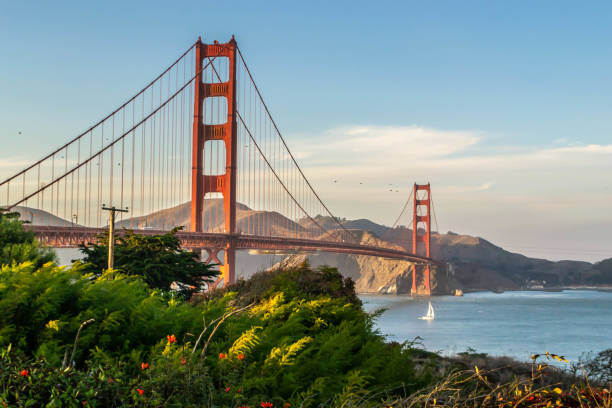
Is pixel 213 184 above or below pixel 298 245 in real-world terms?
above

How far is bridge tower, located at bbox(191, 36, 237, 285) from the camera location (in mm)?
59959

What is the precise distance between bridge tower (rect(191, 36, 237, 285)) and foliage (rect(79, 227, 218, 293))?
26.8 m

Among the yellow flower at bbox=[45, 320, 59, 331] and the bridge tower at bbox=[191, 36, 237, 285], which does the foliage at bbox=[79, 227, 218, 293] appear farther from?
the bridge tower at bbox=[191, 36, 237, 285]

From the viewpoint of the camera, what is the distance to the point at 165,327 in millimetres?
7785

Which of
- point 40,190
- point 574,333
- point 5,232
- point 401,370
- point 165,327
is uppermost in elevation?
point 40,190

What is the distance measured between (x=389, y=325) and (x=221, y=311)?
75449 millimetres

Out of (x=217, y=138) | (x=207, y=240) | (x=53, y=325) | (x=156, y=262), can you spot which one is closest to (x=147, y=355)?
(x=53, y=325)

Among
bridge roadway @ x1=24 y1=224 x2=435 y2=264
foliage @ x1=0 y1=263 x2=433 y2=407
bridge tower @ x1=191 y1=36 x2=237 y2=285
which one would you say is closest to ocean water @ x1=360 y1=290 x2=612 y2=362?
bridge roadway @ x1=24 y1=224 x2=435 y2=264

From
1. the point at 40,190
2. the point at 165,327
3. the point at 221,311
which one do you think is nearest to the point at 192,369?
the point at 165,327

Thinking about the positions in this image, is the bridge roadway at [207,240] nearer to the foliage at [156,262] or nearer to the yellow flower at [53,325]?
the foliage at [156,262]

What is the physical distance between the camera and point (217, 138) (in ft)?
213

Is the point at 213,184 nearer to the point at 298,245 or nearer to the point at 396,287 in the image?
the point at 298,245

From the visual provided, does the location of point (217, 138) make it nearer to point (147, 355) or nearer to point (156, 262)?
point (156, 262)

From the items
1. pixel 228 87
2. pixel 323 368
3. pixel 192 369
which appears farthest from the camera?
pixel 228 87
